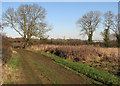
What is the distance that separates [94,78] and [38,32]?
27919 millimetres

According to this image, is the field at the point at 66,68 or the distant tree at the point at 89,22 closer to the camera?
the field at the point at 66,68

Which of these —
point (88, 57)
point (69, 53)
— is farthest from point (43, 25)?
point (88, 57)

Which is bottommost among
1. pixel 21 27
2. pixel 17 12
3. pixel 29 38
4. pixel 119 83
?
pixel 119 83

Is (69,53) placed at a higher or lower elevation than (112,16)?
lower

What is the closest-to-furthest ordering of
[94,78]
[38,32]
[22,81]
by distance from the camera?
[22,81] < [94,78] < [38,32]

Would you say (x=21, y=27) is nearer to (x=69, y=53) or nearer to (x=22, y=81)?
(x=69, y=53)

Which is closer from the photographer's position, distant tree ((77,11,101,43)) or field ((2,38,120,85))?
field ((2,38,120,85))

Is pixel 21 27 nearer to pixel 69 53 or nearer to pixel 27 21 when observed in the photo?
pixel 27 21

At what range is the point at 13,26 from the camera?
3450 centimetres

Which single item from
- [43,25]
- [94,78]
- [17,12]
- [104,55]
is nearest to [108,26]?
[43,25]

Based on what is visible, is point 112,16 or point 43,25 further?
point 112,16

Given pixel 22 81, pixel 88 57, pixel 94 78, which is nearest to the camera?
pixel 22 81

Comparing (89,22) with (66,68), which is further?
(89,22)

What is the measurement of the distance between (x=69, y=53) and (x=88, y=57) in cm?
246
